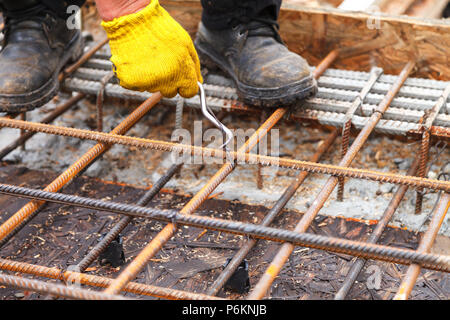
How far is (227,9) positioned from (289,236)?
4.87ft

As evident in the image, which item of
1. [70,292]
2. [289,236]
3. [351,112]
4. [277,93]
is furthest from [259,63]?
[70,292]

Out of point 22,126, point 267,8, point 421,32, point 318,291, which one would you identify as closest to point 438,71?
point 421,32

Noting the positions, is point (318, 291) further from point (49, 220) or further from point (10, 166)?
point (10, 166)

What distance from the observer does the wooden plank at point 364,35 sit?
131 inches

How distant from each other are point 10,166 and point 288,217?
66.1 inches

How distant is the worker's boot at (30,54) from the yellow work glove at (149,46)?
735 mm

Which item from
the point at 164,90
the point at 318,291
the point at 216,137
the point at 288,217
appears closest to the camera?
the point at 318,291

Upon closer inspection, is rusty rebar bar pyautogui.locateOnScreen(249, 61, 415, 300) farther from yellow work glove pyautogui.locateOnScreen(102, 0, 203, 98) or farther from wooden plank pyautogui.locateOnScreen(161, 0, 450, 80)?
yellow work glove pyautogui.locateOnScreen(102, 0, 203, 98)

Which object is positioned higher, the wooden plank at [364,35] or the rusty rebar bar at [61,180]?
the wooden plank at [364,35]

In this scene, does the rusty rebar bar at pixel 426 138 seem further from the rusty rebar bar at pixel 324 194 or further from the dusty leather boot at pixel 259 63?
the dusty leather boot at pixel 259 63

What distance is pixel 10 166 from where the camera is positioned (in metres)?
3.47

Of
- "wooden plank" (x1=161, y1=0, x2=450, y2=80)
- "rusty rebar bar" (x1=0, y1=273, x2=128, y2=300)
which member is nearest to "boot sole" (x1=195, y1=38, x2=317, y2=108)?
"wooden plank" (x1=161, y1=0, x2=450, y2=80)

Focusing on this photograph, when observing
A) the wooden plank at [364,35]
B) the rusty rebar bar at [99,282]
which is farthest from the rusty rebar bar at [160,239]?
the wooden plank at [364,35]
